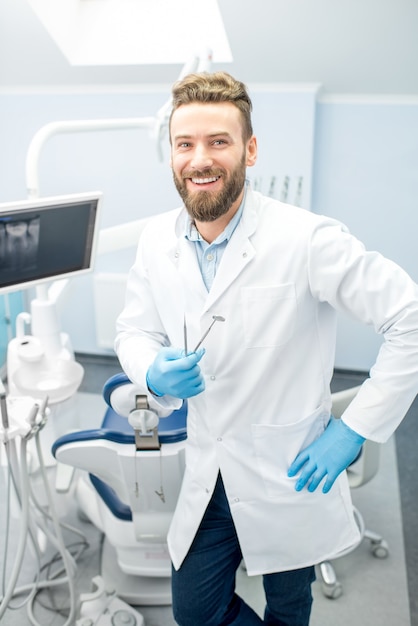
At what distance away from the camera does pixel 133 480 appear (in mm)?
1666

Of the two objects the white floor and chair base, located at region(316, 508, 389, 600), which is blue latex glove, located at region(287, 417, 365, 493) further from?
the white floor

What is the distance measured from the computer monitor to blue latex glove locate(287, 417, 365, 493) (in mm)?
873

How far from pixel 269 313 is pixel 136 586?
3.77 feet

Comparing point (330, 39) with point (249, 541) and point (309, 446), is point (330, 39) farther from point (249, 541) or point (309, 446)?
point (249, 541)

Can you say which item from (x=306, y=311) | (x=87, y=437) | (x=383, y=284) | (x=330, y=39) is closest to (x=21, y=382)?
(x=87, y=437)

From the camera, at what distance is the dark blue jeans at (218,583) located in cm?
155

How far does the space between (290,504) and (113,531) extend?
0.66 metres

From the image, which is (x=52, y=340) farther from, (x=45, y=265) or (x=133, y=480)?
(x=133, y=480)

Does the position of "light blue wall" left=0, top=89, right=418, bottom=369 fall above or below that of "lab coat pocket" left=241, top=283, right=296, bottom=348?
above

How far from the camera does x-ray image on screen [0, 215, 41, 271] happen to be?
1.64m

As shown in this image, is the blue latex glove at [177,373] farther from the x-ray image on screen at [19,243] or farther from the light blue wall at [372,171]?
the light blue wall at [372,171]

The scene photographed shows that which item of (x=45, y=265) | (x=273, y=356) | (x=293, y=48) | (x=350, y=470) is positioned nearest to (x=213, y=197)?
(x=273, y=356)

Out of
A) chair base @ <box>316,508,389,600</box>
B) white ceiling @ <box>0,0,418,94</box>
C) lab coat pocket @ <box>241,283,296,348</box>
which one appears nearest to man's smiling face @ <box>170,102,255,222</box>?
lab coat pocket @ <box>241,283,296,348</box>

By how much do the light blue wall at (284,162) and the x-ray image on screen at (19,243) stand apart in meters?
1.48
